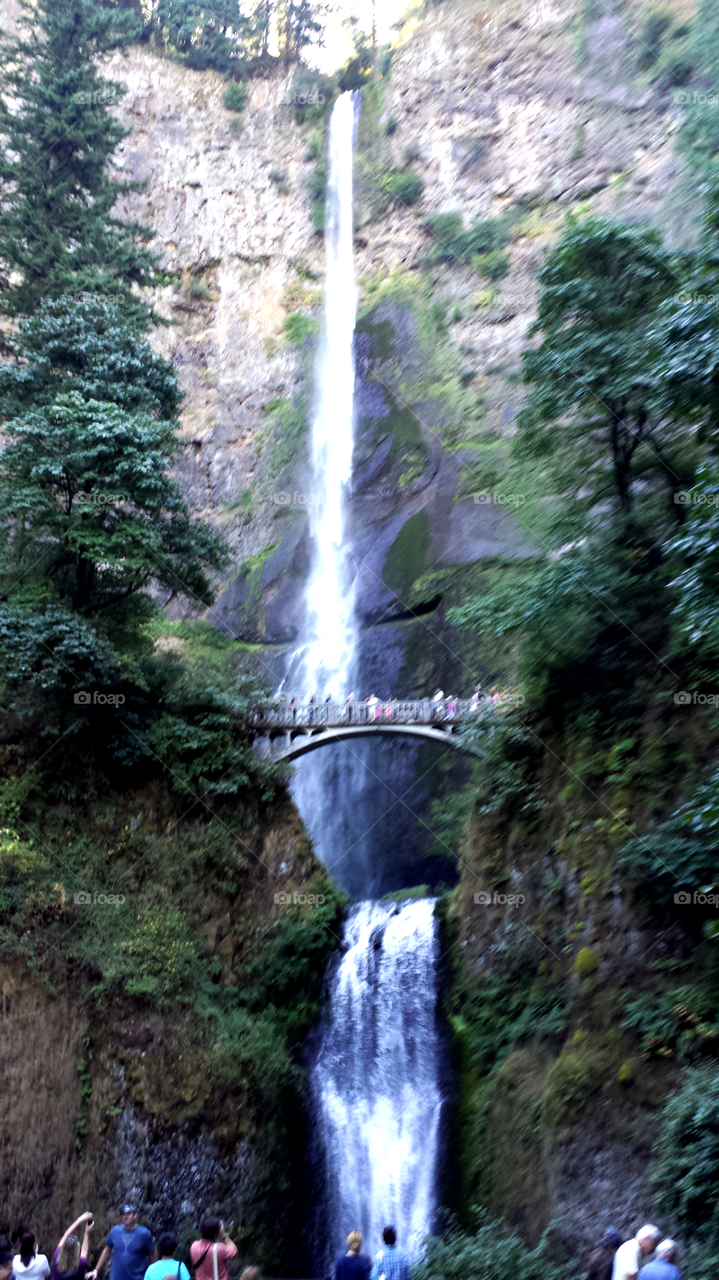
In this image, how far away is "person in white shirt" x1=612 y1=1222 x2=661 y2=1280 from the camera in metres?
7.62

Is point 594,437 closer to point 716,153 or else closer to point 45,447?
point 45,447

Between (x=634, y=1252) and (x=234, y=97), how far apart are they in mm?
51903

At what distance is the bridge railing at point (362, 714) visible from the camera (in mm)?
22969

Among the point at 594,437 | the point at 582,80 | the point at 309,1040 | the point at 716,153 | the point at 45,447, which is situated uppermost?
the point at 582,80

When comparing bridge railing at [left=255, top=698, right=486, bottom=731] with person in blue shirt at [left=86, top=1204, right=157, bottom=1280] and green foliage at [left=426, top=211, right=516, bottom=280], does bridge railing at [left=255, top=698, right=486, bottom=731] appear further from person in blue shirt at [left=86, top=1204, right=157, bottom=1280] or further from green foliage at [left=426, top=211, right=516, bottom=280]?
green foliage at [left=426, top=211, right=516, bottom=280]

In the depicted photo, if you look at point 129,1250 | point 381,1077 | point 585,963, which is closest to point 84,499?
point 381,1077

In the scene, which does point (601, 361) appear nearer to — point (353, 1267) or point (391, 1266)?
point (391, 1266)

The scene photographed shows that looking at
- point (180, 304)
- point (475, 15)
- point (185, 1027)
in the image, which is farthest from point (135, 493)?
point (475, 15)

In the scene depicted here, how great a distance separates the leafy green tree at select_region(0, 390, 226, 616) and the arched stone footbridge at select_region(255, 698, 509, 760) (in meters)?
4.36

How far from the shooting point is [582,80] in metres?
39.6

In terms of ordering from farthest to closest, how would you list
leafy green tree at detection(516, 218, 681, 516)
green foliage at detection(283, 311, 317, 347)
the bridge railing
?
1. green foliage at detection(283, 311, 317, 347)
2. the bridge railing
3. leafy green tree at detection(516, 218, 681, 516)

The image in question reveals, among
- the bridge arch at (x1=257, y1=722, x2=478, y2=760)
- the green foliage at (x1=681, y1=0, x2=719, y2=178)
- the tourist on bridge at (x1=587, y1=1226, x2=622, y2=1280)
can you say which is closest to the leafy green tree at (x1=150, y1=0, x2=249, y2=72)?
the green foliage at (x1=681, y1=0, x2=719, y2=178)

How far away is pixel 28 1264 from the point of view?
8164 millimetres

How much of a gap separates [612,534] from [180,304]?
3265 centimetres
